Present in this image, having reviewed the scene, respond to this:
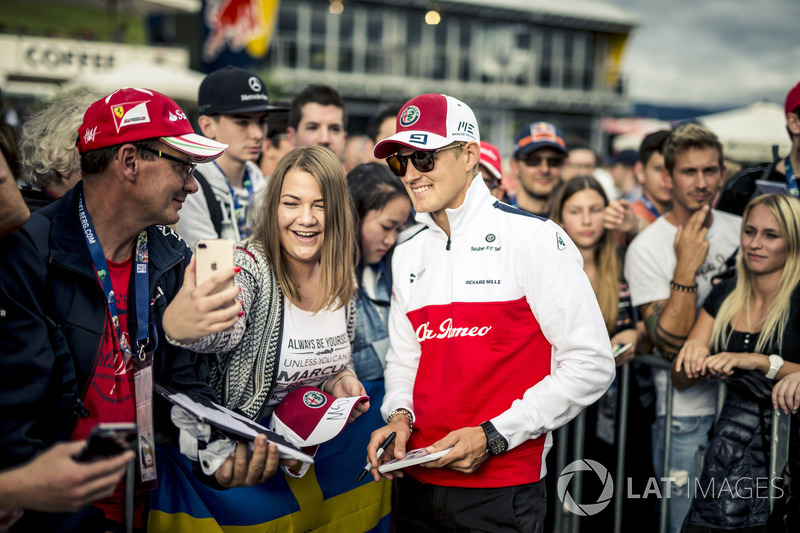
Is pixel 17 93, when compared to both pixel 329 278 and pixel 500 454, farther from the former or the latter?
pixel 500 454

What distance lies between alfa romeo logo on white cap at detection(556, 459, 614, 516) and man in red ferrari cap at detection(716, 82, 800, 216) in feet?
6.24

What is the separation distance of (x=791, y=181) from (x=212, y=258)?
11.2 feet

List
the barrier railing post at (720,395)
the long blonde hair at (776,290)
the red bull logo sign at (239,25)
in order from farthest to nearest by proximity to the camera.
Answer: the red bull logo sign at (239,25) < the barrier railing post at (720,395) < the long blonde hair at (776,290)

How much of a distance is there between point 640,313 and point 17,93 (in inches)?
551

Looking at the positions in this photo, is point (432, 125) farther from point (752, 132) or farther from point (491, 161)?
point (752, 132)

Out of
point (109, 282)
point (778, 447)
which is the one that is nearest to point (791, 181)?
A: point (778, 447)

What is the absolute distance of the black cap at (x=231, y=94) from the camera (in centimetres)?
392

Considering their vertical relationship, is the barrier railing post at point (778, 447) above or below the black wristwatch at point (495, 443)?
below

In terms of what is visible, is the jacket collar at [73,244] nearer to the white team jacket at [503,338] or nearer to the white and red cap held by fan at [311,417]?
the white and red cap held by fan at [311,417]

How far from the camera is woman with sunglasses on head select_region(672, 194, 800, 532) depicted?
2875 millimetres

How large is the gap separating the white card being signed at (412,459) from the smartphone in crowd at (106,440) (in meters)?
1.04

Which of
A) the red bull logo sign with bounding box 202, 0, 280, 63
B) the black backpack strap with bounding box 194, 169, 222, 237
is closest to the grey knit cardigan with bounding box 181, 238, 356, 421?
the black backpack strap with bounding box 194, 169, 222, 237

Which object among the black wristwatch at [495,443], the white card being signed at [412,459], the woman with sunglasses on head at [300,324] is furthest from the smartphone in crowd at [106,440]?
the black wristwatch at [495,443]

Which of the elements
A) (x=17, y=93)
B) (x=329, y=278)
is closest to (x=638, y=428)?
(x=329, y=278)
